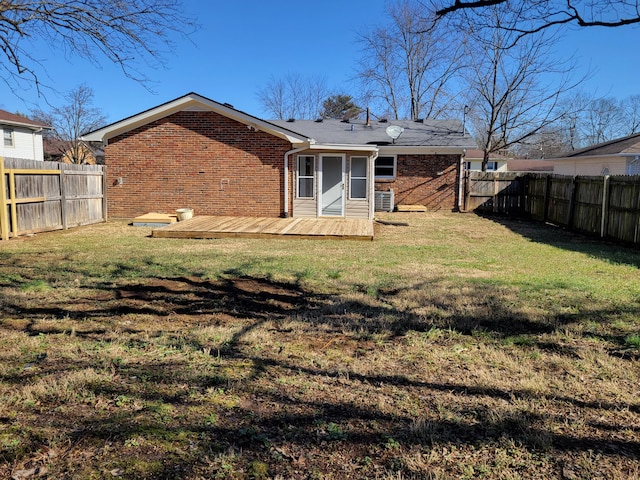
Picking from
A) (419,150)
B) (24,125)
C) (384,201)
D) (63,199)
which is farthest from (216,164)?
(24,125)

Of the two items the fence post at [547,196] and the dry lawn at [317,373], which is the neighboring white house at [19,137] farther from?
the fence post at [547,196]

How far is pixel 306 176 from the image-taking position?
1573 centimetres

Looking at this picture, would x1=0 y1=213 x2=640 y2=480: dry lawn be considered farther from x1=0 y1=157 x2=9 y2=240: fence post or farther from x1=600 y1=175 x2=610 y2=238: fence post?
x1=600 y1=175 x2=610 y2=238: fence post

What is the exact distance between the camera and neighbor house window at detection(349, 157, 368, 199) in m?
17.0

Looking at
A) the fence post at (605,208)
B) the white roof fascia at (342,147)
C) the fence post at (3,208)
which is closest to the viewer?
A: the fence post at (3,208)

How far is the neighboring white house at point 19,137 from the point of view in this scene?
29000mm

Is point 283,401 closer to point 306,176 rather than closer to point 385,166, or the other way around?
point 306,176

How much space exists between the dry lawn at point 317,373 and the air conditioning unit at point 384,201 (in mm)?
12057

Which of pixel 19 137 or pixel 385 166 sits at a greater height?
pixel 19 137

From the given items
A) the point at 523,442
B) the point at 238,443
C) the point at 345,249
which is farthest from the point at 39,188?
the point at 523,442

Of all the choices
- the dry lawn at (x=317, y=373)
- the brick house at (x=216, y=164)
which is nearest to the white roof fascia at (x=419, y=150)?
the brick house at (x=216, y=164)

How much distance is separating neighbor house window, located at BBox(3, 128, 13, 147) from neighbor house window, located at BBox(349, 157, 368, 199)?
79.1 ft

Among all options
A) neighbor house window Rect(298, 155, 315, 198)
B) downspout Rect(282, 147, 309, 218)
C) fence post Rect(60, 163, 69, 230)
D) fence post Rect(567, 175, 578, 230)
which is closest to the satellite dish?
neighbor house window Rect(298, 155, 315, 198)

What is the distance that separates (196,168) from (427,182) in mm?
9826
